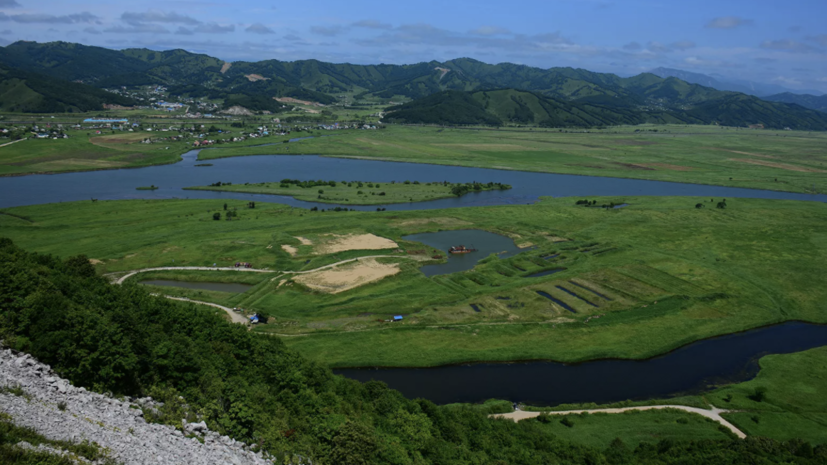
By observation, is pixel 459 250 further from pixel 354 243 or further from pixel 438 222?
pixel 438 222

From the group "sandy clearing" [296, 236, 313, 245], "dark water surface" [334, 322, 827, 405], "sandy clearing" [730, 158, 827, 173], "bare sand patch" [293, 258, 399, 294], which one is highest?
"sandy clearing" [730, 158, 827, 173]

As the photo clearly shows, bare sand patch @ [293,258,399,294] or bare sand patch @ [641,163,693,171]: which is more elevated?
bare sand patch @ [641,163,693,171]

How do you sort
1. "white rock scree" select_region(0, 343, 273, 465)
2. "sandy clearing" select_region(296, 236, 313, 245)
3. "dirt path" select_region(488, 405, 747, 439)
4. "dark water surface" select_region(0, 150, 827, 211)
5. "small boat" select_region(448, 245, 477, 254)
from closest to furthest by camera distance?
"white rock scree" select_region(0, 343, 273, 465) < "dirt path" select_region(488, 405, 747, 439) < "small boat" select_region(448, 245, 477, 254) < "sandy clearing" select_region(296, 236, 313, 245) < "dark water surface" select_region(0, 150, 827, 211)

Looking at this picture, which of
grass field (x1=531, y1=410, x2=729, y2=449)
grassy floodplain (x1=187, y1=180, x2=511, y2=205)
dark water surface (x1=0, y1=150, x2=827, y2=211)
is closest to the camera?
grass field (x1=531, y1=410, x2=729, y2=449)

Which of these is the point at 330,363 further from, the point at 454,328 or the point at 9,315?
the point at 9,315

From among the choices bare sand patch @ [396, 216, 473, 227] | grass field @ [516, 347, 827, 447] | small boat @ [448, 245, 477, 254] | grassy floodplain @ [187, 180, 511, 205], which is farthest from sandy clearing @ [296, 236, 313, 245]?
grass field @ [516, 347, 827, 447]

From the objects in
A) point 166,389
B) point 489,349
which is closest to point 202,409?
point 166,389

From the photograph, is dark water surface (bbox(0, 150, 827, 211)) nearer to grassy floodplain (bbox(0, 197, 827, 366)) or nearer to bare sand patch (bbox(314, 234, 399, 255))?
grassy floodplain (bbox(0, 197, 827, 366))

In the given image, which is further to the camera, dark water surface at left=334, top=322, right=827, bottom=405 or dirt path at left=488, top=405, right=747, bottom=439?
dark water surface at left=334, top=322, right=827, bottom=405

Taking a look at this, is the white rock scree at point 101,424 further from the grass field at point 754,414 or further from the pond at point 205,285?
the pond at point 205,285
